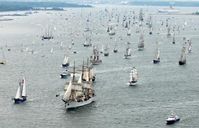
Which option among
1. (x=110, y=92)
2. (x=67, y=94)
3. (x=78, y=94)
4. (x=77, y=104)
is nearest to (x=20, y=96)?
(x=67, y=94)

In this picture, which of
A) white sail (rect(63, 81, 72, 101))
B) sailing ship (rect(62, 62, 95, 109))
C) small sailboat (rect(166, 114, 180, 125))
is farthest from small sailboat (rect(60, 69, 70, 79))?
small sailboat (rect(166, 114, 180, 125))

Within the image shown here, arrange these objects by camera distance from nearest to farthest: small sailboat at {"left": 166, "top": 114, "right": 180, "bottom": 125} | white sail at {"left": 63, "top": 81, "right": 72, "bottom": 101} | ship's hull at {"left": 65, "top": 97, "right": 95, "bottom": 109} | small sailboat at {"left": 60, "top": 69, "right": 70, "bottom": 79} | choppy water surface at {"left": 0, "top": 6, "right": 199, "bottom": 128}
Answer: small sailboat at {"left": 166, "top": 114, "right": 180, "bottom": 125} < choppy water surface at {"left": 0, "top": 6, "right": 199, "bottom": 128} < ship's hull at {"left": 65, "top": 97, "right": 95, "bottom": 109} < white sail at {"left": 63, "top": 81, "right": 72, "bottom": 101} < small sailboat at {"left": 60, "top": 69, "right": 70, "bottom": 79}

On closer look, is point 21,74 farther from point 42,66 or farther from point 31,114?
point 31,114

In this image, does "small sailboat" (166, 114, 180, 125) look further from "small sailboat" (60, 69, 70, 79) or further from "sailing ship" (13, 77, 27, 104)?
"small sailboat" (60, 69, 70, 79)

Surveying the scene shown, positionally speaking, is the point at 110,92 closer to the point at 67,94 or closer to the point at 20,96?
the point at 67,94

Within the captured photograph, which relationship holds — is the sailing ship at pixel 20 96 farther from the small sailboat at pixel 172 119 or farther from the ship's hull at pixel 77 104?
the small sailboat at pixel 172 119

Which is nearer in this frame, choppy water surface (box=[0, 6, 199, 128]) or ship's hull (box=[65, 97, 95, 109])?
choppy water surface (box=[0, 6, 199, 128])

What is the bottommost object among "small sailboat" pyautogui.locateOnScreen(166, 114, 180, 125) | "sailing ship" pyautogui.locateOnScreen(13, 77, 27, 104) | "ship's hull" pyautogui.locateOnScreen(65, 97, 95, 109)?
"small sailboat" pyautogui.locateOnScreen(166, 114, 180, 125)

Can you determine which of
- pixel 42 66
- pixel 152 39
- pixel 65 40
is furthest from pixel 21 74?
pixel 152 39

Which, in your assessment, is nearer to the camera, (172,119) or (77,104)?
(172,119)
